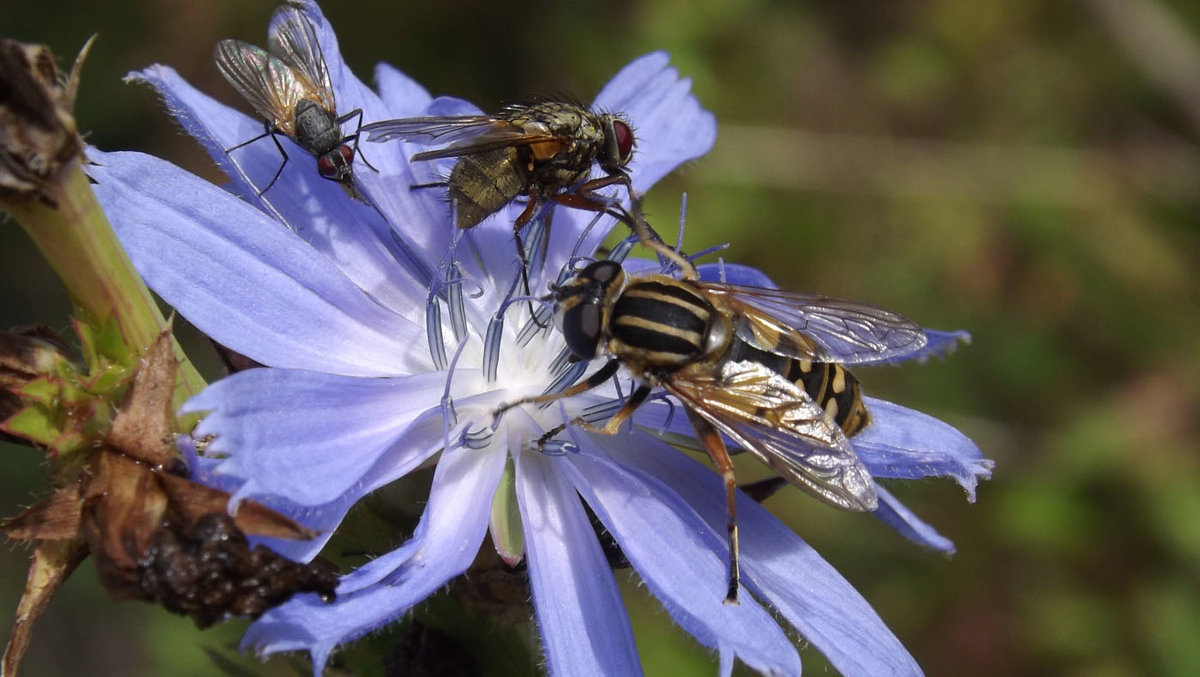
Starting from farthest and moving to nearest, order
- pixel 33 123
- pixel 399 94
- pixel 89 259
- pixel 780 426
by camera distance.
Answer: pixel 399 94 → pixel 780 426 → pixel 89 259 → pixel 33 123

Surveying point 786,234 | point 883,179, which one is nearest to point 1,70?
point 786,234

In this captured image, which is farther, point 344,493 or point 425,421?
point 425,421

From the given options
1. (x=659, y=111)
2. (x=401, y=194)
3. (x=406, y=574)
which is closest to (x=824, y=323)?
(x=659, y=111)

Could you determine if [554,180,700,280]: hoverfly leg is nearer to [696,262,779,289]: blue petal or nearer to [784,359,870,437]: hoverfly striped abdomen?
[696,262,779,289]: blue petal

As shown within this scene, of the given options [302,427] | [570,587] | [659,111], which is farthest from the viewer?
[659,111]

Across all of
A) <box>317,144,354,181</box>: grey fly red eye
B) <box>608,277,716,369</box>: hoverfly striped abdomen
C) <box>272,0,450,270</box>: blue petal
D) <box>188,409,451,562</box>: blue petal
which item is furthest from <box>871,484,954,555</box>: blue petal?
<box>317,144,354,181</box>: grey fly red eye

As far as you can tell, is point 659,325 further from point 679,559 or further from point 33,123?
point 33,123

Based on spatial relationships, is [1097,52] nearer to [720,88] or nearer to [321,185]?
[720,88]

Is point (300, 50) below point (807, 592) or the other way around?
the other way around
